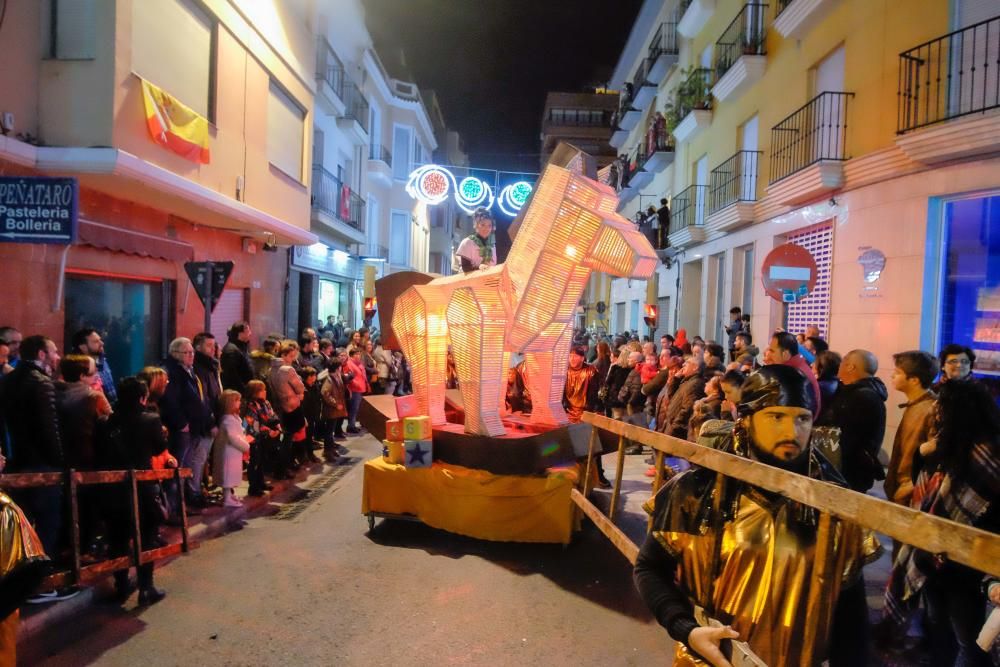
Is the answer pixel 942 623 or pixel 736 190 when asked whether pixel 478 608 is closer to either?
pixel 942 623

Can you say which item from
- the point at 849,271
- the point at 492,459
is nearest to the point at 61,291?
the point at 492,459

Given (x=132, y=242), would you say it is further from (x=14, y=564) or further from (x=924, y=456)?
(x=924, y=456)

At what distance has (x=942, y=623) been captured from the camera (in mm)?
3373

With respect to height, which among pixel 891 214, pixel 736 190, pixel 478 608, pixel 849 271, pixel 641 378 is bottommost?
pixel 478 608

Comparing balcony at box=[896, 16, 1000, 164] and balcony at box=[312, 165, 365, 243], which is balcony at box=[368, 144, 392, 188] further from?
balcony at box=[896, 16, 1000, 164]

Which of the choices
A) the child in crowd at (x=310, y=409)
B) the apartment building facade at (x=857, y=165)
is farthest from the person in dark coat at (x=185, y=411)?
the apartment building facade at (x=857, y=165)

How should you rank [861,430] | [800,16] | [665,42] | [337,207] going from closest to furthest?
[861,430]
[800,16]
[337,207]
[665,42]

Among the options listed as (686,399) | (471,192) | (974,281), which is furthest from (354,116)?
(974,281)

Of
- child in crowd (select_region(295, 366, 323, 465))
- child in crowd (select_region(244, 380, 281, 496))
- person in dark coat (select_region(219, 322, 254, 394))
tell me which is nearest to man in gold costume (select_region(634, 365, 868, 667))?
child in crowd (select_region(244, 380, 281, 496))

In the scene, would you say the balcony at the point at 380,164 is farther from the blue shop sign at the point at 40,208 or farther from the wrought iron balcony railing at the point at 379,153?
the blue shop sign at the point at 40,208

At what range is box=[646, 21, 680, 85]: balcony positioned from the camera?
813 inches

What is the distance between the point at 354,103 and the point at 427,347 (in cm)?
1648

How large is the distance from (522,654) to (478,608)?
0.70 m

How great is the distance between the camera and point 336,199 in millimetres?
19203
